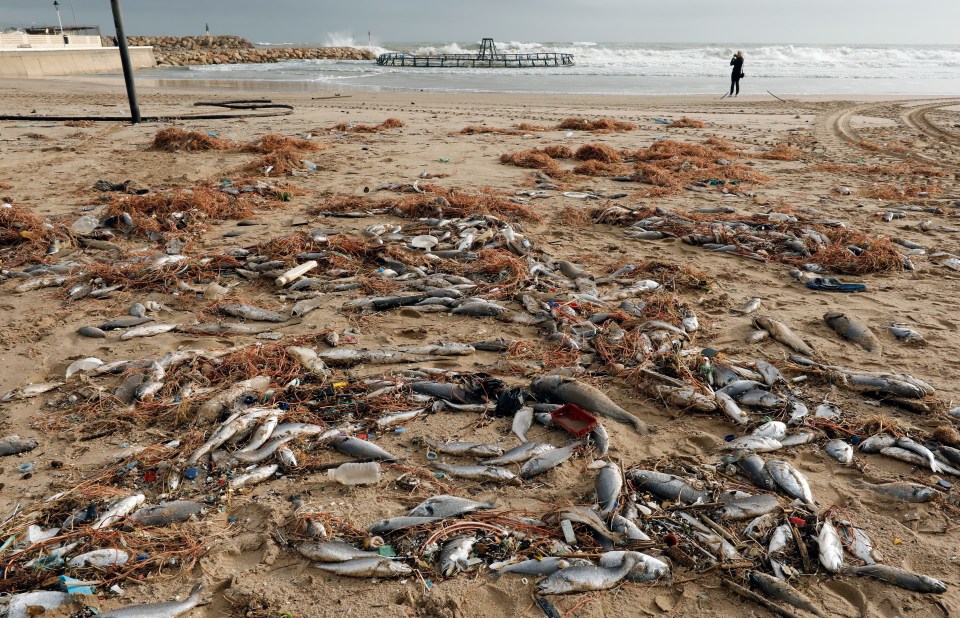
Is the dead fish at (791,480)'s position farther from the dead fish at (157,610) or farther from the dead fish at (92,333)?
the dead fish at (92,333)

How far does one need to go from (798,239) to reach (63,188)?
446 inches

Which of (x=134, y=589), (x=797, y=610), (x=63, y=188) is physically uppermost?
(x=63, y=188)

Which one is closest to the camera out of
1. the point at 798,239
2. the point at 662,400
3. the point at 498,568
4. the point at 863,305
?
the point at 498,568

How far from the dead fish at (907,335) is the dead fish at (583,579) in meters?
4.12

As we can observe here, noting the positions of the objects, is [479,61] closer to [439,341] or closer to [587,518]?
[439,341]

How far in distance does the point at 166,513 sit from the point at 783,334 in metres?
5.12

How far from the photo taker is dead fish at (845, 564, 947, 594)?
2.95 meters

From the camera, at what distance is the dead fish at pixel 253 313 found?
18.9 feet

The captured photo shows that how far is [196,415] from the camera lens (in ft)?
13.9

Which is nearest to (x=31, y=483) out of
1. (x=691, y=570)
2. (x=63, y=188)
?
(x=691, y=570)

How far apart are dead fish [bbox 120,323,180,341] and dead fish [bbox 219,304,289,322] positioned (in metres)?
0.50

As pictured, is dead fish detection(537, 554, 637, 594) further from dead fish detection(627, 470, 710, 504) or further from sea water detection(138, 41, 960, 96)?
sea water detection(138, 41, 960, 96)

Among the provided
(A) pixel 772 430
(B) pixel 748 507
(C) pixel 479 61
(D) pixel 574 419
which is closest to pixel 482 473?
(D) pixel 574 419

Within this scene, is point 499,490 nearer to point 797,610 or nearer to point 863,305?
point 797,610
